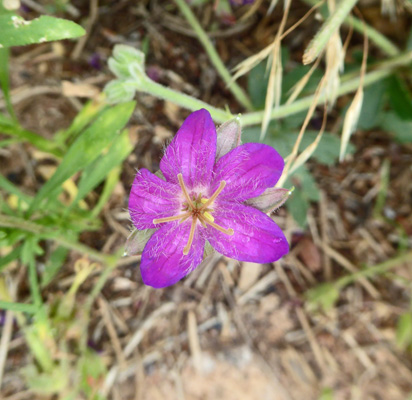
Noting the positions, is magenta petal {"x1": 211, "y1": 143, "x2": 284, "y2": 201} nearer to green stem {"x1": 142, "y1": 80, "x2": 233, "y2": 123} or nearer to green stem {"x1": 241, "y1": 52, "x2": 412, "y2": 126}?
green stem {"x1": 142, "y1": 80, "x2": 233, "y2": 123}

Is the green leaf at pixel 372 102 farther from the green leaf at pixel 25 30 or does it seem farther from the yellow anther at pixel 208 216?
the green leaf at pixel 25 30

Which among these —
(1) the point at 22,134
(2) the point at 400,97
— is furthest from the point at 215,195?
(2) the point at 400,97

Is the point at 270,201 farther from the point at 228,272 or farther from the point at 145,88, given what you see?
the point at 228,272

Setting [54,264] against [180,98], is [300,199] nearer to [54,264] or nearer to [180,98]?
[180,98]

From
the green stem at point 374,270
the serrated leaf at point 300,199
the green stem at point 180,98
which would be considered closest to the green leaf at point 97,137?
the green stem at point 180,98

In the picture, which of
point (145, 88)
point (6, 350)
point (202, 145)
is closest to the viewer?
point (202, 145)

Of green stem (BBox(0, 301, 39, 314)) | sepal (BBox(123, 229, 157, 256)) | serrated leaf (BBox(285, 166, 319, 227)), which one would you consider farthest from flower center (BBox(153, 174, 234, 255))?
serrated leaf (BBox(285, 166, 319, 227))

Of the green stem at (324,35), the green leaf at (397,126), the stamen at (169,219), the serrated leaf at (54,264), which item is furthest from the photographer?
the green leaf at (397,126)

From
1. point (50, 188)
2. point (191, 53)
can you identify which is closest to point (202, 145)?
point (50, 188)
